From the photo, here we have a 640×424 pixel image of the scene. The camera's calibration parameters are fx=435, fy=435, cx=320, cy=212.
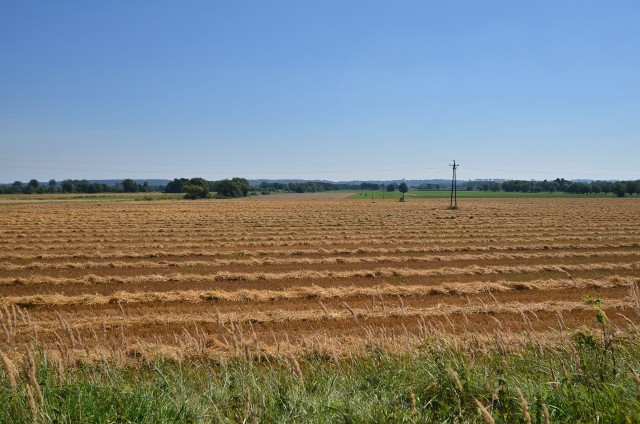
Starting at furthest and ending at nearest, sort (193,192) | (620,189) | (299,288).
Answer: (620,189)
(193,192)
(299,288)

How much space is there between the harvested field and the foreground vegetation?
588mm

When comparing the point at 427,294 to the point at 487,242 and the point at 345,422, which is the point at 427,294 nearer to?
the point at 345,422

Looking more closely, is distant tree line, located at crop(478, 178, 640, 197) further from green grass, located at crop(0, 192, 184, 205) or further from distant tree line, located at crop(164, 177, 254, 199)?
green grass, located at crop(0, 192, 184, 205)

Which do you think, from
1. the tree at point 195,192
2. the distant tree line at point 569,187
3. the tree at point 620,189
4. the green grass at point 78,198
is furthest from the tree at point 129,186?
the tree at point 620,189

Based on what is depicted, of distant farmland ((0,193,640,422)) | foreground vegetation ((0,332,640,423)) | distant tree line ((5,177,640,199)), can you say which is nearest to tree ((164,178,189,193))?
distant tree line ((5,177,640,199))

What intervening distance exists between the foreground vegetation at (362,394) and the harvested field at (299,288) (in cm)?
59

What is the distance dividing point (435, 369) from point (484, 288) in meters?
11.0

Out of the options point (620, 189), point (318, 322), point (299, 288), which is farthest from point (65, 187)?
point (620, 189)

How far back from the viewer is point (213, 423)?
4.12 meters

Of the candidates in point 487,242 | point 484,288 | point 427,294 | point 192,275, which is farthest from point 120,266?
point 487,242

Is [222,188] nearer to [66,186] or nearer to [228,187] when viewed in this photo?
[228,187]

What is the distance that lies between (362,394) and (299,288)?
1060 cm

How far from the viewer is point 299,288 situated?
15.3m

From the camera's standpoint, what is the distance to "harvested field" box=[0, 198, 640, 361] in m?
8.98
